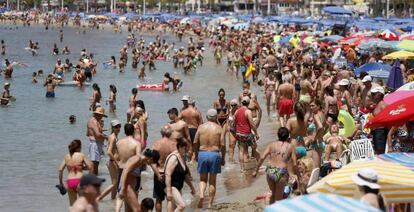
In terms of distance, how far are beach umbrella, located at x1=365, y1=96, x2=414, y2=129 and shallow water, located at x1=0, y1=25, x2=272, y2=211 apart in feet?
11.2

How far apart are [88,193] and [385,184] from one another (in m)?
2.46

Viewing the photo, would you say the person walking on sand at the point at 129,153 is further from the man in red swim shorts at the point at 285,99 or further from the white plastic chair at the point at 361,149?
the man in red swim shorts at the point at 285,99

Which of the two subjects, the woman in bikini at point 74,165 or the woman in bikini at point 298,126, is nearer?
the woman in bikini at point 74,165

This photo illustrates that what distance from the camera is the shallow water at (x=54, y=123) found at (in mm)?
Result: 13055

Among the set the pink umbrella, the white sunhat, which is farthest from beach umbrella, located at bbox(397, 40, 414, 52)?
the white sunhat

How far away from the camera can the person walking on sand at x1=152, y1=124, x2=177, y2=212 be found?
9703 mm

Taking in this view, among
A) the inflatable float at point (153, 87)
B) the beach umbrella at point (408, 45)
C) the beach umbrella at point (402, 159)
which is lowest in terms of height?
the inflatable float at point (153, 87)

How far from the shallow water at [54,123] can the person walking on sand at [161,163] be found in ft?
5.47

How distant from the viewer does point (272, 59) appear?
1041 inches

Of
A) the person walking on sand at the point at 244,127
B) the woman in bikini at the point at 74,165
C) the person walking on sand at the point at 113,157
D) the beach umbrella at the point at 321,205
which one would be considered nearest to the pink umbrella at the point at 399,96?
the person walking on sand at the point at 244,127

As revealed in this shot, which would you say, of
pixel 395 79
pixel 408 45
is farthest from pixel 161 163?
pixel 408 45

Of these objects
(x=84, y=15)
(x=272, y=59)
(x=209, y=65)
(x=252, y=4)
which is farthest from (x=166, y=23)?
(x=272, y=59)

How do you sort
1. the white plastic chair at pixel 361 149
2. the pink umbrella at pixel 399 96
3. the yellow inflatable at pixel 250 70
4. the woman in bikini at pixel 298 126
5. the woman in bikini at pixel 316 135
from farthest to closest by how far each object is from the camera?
the yellow inflatable at pixel 250 70
the woman in bikini at pixel 298 126
the woman in bikini at pixel 316 135
the pink umbrella at pixel 399 96
the white plastic chair at pixel 361 149

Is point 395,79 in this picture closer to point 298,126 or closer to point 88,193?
point 298,126
